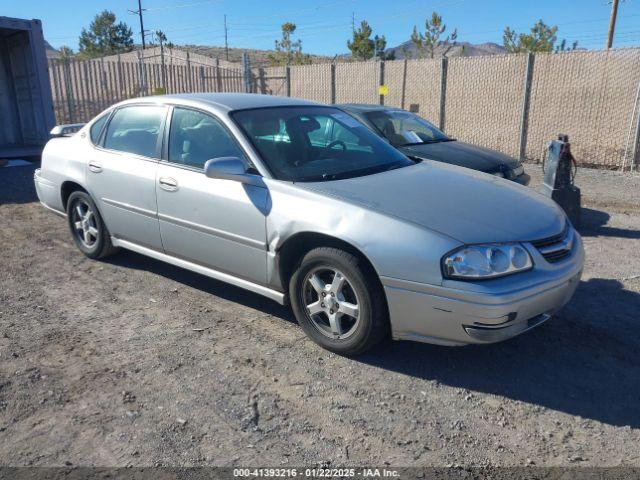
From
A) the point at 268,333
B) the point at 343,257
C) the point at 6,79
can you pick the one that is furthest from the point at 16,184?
the point at 343,257

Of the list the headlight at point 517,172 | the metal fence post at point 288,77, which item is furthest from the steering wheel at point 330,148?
the metal fence post at point 288,77

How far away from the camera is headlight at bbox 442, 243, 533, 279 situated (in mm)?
3162

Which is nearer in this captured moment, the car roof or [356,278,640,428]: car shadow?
[356,278,640,428]: car shadow

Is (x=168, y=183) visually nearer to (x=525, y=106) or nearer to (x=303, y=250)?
(x=303, y=250)

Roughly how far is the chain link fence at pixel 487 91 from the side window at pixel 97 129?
31.7ft

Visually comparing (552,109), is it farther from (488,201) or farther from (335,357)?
(335,357)

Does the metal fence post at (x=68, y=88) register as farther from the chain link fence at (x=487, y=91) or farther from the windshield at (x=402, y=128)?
the windshield at (x=402, y=128)

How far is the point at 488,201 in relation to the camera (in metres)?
3.80

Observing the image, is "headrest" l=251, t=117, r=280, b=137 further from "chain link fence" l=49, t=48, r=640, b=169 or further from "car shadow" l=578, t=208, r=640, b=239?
"chain link fence" l=49, t=48, r=640, b=169

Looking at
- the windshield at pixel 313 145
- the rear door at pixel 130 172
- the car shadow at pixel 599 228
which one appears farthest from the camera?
the car shadow at pixel 599 228

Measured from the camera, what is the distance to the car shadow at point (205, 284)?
4535 mm

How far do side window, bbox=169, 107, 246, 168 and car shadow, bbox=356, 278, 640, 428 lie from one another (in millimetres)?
1884

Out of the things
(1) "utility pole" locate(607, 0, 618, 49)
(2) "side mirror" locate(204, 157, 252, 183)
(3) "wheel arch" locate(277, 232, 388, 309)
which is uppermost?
(1) "utility pole" locate(607, 0, 618, 49)

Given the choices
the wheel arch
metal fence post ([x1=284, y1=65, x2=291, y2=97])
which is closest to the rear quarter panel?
the wheel arch
